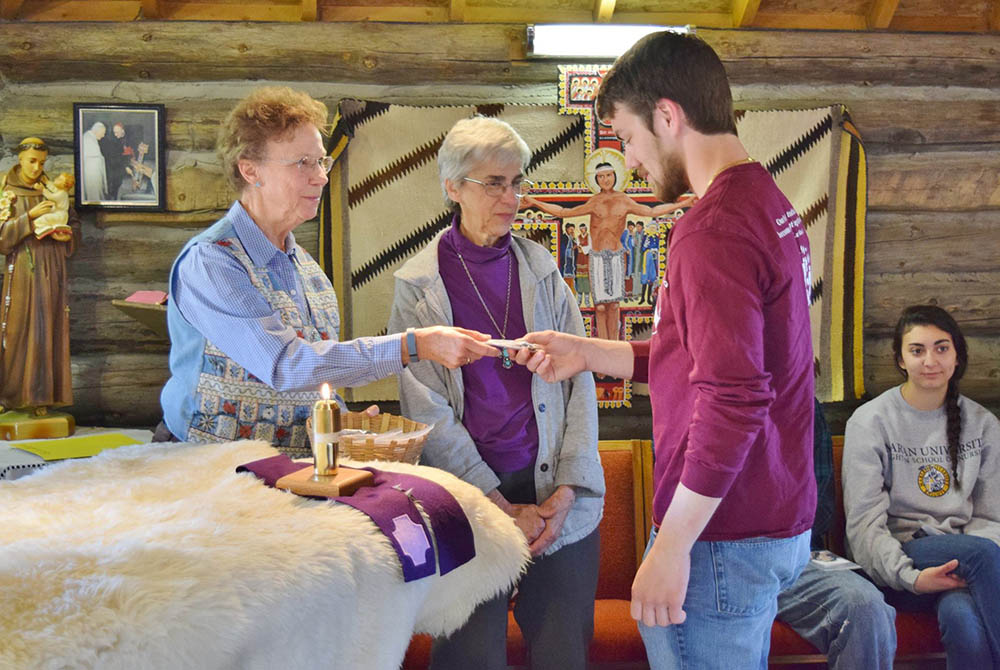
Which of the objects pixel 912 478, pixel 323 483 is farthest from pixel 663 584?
pixel 912 478

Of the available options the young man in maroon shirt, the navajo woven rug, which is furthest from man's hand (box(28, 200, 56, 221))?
the young man in maroon shirt

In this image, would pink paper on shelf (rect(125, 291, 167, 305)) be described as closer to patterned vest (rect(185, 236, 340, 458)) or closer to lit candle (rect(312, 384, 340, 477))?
patterned vest (rect(185, 236, 340, 458))

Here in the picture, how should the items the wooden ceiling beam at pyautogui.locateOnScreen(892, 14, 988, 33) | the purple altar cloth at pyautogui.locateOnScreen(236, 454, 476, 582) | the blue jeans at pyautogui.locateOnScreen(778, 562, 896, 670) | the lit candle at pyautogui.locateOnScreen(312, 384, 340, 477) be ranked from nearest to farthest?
the purple altar cloth at pyautogui.locateOnScreen(236, 454, 476, 582) → the lit candle at pyautogui.locateOnScreen(312, 384, 340, 477) → the blue jeans at pyautogui.locateOnScreen(778, 562, 896, 670) → the wooden ceiling beam at pyautogui.locateOnScreen(892, 14, 988, 33)

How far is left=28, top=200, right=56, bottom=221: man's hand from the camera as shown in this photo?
139 inches

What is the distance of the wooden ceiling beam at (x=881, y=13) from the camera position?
13.5 feet

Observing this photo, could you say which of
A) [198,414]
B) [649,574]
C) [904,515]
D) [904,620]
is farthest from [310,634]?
[904,515]

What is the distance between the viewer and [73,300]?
401 cm

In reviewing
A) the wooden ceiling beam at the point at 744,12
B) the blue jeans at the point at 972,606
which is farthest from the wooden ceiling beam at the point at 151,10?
the blue jeans at the point at 972,606

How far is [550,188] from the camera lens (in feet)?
13.5

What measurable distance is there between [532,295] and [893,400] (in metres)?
1.92

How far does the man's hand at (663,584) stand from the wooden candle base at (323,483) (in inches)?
25.1

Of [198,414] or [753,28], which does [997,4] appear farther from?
[198,414]

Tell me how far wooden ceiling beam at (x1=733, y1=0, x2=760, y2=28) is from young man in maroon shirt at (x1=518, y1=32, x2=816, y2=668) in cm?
270

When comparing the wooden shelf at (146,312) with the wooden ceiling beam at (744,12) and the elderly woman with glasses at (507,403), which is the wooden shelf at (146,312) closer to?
the elderly woman with glasses at (507,403)
